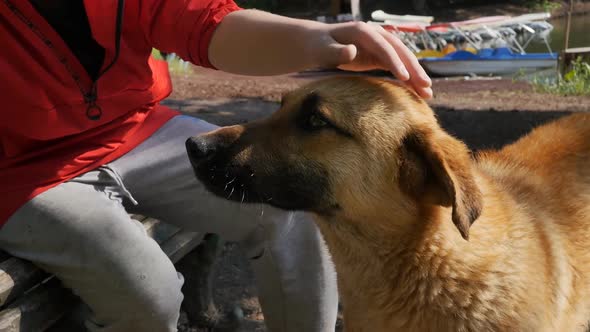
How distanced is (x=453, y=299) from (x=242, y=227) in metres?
0.96

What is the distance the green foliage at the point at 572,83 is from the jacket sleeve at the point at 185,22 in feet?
27.2

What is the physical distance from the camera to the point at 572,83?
33.8ft

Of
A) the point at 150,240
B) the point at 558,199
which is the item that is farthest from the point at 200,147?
the point at 558,199

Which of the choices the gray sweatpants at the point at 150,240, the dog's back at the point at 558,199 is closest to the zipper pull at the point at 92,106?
the gray sweatpants at the point at 150,240

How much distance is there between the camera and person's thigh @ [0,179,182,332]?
2.37 m

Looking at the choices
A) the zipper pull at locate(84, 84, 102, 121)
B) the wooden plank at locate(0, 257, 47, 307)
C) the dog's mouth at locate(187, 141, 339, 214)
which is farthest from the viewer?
the zipper pull at locate(84, 84, 102, 121)

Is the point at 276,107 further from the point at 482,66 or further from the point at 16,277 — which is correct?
the point at 482,66

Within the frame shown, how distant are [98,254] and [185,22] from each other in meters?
1.00

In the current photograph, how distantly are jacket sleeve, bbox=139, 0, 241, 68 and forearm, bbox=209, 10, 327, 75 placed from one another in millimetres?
41

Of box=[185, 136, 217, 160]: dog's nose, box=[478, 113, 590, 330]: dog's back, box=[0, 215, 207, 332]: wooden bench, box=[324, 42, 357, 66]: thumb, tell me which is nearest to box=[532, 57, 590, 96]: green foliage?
box=[478, 113, 590, 330]: dog's back

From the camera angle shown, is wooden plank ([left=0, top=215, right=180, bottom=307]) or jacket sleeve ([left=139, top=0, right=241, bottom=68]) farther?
jacket sleeve ([left=139, top=0, right=241, bottom=68])

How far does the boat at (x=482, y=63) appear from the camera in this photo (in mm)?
14320

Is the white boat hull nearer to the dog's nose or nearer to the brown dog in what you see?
the brown dog

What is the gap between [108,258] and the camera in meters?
2.37
